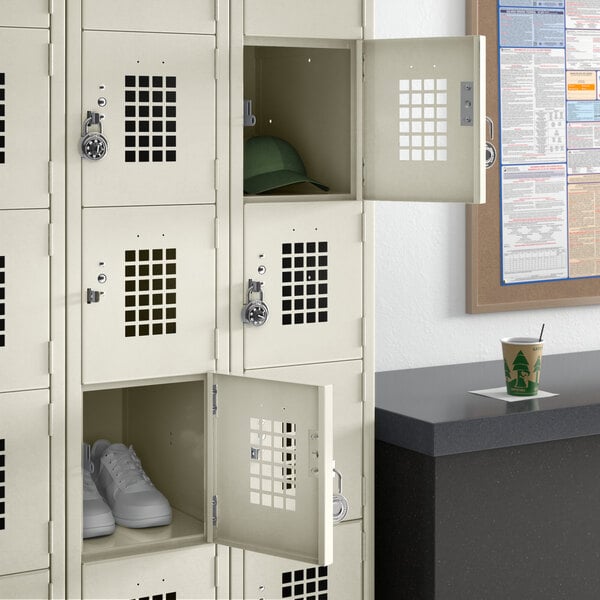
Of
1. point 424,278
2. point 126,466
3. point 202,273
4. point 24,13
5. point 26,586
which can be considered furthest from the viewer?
point 424,278

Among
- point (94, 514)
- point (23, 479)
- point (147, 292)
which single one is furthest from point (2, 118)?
point (94, 514)

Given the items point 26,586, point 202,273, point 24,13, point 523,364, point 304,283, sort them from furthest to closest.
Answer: point 523,364
point 304,283
point 202,273
point 26,586
point 24,13

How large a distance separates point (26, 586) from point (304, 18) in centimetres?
127

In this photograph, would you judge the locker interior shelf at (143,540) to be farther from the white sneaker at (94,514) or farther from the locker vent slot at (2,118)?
the locker vent slot at (2,118)

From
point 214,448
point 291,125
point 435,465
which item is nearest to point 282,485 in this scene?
point 214,448

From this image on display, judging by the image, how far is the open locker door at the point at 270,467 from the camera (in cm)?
221

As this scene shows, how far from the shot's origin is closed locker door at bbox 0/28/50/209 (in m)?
2.10

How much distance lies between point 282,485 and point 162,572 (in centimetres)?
31

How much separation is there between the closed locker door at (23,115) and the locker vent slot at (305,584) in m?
0.98

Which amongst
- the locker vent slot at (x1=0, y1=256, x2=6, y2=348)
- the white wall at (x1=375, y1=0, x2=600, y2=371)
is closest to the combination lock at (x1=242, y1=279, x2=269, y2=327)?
the locker vent slot at (x1=0, y1=256, x2=6, y2=348)

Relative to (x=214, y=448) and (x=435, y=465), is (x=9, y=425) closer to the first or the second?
(x=214, y=448)

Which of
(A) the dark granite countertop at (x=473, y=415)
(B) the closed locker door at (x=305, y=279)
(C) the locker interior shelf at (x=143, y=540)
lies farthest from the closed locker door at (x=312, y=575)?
(B) the closed locker door at (x=305, y=279)

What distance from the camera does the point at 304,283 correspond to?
7.98ft

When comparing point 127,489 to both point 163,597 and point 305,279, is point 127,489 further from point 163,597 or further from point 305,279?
point 305,279
